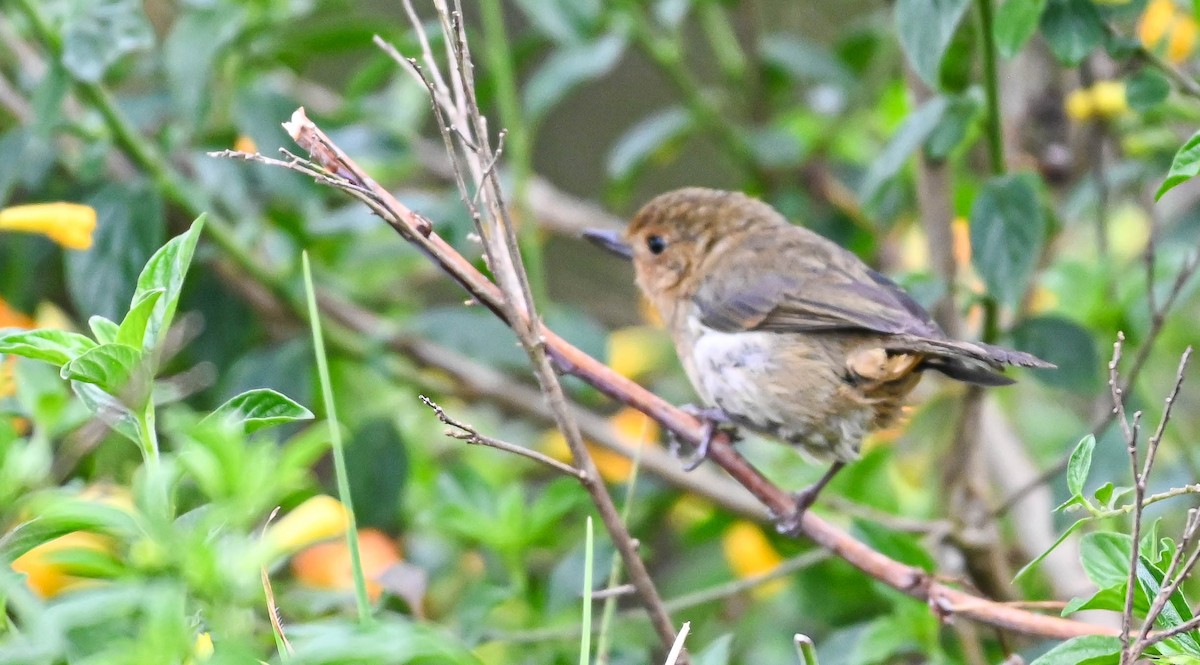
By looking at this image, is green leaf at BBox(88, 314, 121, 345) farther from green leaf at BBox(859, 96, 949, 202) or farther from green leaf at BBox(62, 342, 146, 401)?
green leaf at BBox(859, 96, 949, 202)

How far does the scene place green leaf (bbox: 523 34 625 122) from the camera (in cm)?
251

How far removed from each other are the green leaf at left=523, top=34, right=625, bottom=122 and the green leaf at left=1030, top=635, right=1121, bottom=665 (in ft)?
5.32

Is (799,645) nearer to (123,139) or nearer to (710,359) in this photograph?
(710,359)

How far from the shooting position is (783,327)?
2227 millimetres

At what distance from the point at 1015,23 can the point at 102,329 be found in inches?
49.5

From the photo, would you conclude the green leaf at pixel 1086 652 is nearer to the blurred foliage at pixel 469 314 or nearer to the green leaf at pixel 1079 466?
→ the blurred foliage at pixel 469 314

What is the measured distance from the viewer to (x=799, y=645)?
1.17 metres

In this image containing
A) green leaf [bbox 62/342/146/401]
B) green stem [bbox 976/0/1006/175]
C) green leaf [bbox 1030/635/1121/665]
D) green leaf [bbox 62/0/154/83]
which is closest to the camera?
green leaf [bbox 62/342/146/401]

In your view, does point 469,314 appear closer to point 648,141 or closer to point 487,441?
point 648,141

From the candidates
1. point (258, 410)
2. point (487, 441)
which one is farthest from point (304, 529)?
point (487, 441)

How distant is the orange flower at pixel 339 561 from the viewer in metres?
2.22

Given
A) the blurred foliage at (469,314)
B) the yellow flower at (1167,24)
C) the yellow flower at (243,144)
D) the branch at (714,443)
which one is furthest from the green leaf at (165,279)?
the yellow flower at (1167,24)

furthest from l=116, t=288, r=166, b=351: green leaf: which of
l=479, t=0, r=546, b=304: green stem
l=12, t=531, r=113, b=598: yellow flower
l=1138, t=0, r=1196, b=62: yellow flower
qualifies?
l=1138, t=0, r=1196, b=62: yellow flower

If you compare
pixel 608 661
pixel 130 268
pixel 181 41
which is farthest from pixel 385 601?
pixel 181 41
